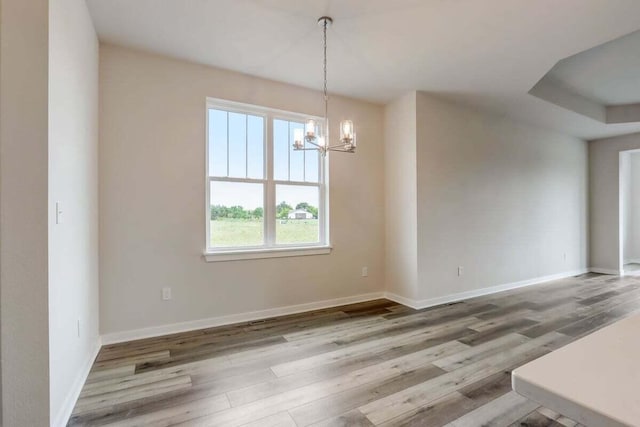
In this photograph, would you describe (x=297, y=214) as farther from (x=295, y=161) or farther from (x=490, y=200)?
(x=490, y=200)

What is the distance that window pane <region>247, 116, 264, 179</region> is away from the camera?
3635 millimetres

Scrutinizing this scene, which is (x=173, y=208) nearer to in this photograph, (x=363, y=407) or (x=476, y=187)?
(x=363, y=407)

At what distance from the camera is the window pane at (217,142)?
341 cm

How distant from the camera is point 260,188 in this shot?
12.1ft

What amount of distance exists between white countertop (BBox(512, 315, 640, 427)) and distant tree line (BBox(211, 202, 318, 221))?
10.6ft

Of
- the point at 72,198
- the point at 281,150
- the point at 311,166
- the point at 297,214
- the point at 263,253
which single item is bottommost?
the point at 263,253

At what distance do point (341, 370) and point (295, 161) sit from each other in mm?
2499

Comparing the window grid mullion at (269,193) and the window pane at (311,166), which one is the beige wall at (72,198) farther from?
the window pane at (311,166)

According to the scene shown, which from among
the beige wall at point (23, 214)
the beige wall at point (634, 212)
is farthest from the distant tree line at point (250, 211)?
the beige wall at point (634, 212)

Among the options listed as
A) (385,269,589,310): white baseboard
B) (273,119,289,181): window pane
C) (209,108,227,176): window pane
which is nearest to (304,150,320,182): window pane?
(273,119,289,181): window pane

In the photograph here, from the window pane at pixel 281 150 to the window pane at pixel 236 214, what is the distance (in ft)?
0.99

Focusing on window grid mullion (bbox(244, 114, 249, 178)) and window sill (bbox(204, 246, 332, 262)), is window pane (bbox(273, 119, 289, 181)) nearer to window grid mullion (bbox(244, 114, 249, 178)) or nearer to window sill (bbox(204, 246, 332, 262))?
window grid mullion (bbox(244, 114, 249, 178))

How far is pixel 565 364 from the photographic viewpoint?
2.12 feet

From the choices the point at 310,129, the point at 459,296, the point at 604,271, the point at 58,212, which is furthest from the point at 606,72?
the point at 58,212
